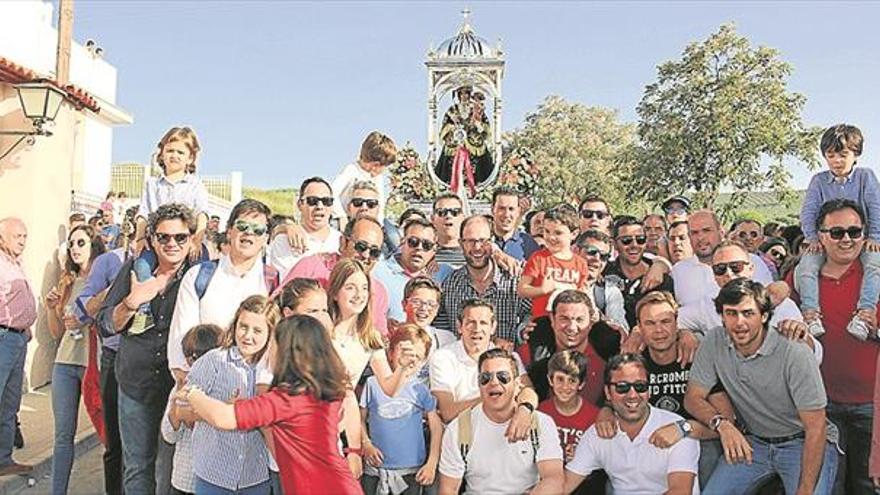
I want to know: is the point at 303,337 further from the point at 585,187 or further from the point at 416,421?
the point at 585,187

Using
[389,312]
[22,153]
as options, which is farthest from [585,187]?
[389,312]

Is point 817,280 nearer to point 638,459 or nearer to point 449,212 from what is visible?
point 638,459

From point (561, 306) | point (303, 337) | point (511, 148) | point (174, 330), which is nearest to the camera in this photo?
point (303, 337)

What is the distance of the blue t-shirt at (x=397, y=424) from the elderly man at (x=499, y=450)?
215 mm

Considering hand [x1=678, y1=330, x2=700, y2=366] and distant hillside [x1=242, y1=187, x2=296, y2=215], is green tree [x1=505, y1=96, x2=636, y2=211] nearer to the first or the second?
distant hillside [x1=242, y1=187, x2=296, y2=215]

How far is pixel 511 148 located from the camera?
23.9 metres

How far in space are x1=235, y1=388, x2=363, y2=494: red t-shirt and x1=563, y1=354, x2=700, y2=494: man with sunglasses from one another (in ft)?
4.66

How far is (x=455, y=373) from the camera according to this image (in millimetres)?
4707

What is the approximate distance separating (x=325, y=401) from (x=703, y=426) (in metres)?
2.10

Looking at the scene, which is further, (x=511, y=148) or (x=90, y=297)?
(x=511, y=148)

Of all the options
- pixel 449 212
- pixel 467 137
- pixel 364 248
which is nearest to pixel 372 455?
pixel 364 248

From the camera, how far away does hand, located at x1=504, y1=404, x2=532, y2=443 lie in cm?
424

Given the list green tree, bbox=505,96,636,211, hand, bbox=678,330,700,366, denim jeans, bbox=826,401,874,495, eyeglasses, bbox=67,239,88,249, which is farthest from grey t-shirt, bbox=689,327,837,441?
green tree, bbox=505,96,636,211

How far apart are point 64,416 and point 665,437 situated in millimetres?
3727
